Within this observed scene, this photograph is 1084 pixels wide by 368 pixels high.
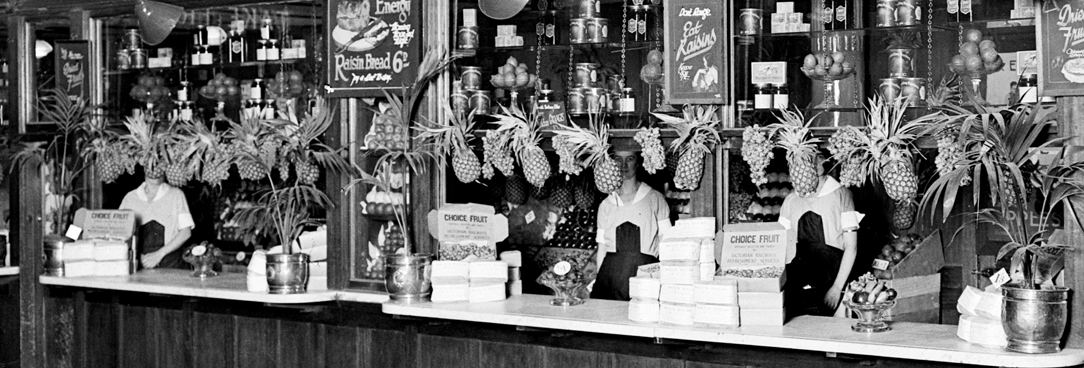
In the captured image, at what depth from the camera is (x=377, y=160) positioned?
6543 mm

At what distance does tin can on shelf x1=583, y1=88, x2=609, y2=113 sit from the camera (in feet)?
20.4

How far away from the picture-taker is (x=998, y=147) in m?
4.74

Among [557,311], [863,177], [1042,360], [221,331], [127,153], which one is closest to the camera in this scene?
[1042,360]

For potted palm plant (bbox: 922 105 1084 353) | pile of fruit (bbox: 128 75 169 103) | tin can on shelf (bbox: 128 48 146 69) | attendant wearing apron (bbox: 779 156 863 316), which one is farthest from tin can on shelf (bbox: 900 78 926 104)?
tin can on shelf (bbox: 128 48 146 69)

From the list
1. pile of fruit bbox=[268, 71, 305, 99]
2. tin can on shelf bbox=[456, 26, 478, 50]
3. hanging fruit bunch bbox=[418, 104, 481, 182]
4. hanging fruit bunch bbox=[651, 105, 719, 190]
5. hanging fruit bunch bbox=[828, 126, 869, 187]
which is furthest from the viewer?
pile of fruit bbox=[268, 71, 305, 99]

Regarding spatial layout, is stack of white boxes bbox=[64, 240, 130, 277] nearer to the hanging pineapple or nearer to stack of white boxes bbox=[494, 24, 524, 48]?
stack of white boxes bbox=[494, 24, 524, 48]

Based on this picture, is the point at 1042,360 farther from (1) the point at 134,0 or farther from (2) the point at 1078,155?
A: (1) the point at 134,0

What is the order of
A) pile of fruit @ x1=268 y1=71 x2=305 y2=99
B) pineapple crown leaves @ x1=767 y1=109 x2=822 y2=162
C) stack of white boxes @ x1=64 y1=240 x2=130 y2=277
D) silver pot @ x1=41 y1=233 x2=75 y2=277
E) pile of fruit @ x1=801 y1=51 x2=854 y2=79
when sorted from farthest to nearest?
silver pot @ x1=41 y1=233 x2=75 y2=277
stack of white boxes @ x1=64 y1=240 x2=130 y2=277
pile of fruit @ x1=268 y1=71 x2=305 y2=99
pile of fruit @ x1=801 y1=51 x2=854 y2=79
pineapple crown leaves @ x1=767 y1=109 x2=822 y2=162

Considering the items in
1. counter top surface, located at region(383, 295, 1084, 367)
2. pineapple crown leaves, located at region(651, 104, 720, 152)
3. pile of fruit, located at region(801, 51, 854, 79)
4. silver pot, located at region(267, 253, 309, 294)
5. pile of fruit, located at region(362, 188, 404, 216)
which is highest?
pile of fruit, located at region(801, 51, 854, 79)

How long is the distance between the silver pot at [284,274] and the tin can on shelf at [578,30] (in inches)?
74.3

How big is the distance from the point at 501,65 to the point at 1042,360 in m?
3.19

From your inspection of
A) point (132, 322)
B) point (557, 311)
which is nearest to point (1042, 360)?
point (557, 311)

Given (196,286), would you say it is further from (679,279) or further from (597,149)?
(679,279)

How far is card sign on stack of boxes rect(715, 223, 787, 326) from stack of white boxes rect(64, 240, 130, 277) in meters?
3.92
